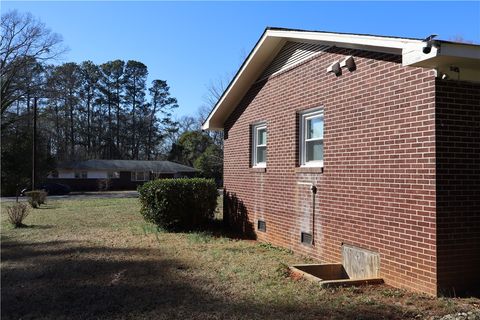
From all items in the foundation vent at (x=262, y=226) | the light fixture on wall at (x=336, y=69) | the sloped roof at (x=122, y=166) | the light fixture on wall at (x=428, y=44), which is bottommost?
the foundation vent at (x=262, y=226)

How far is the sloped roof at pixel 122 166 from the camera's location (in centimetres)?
5472

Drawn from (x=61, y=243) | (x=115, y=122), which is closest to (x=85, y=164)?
(x=115, y=122)

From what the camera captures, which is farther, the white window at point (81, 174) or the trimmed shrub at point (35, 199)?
the white window at point (81, 174)

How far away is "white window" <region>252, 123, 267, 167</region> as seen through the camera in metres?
11.8

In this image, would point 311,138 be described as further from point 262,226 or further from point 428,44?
point 428,44

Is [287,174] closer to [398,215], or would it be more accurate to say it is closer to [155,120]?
[398,215]

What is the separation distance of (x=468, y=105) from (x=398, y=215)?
177 centimetres

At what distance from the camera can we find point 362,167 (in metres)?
7.41

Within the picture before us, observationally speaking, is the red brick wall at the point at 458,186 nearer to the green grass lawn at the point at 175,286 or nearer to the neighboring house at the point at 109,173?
the green grass lawn at the point at 175,286

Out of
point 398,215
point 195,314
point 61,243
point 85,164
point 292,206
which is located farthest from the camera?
point 85,164

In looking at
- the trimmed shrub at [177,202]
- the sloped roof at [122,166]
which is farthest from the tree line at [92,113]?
the trimmed shrub at [177,202]

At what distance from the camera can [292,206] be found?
9.71 metres

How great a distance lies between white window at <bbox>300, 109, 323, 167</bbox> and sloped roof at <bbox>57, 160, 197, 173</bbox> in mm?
49113

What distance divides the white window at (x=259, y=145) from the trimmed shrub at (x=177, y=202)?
6.98 feet
